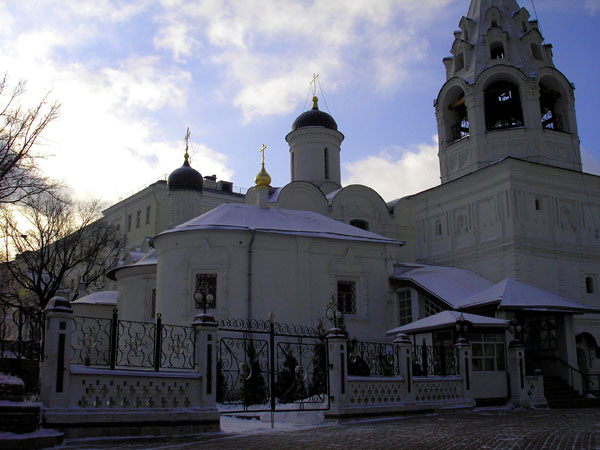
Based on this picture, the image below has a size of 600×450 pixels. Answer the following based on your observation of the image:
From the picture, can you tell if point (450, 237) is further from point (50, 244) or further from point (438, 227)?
point (50, 244)

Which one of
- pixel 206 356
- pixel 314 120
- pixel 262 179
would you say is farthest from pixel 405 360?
pixel 314 120

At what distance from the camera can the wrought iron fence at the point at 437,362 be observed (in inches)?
559

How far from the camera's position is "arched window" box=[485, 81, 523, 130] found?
2466 centimetres

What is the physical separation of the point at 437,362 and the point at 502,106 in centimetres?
1380

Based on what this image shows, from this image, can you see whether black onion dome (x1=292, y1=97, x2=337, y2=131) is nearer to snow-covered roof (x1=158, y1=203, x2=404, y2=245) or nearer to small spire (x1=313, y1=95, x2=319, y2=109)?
small spire (x1=313, y1=95, x2=319, y2=109)

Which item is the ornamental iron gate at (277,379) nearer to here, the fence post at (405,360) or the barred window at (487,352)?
the fence post at (405,360)

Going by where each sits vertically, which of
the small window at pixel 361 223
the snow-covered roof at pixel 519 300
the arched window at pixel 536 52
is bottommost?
the snow-covered roof at pixel 519 300

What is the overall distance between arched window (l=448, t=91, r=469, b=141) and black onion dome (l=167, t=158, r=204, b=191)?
1125 centimetres

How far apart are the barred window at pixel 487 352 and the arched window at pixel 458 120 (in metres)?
11.7

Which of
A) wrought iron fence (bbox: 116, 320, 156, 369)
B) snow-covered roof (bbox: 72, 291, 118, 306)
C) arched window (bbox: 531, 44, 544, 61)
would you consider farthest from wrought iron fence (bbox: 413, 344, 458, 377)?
snow-covered roof (bbox: 72, 291, 118, 306)

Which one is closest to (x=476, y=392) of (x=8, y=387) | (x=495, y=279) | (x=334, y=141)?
(x=495, y=279)

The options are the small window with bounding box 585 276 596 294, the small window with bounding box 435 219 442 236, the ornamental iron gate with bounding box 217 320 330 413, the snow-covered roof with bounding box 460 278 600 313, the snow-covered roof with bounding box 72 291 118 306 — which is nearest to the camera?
the ornamental iron gate with bounding box 217 320 330 413

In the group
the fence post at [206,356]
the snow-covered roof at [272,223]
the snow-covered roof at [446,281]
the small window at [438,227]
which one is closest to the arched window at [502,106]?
the small window at [438,227]

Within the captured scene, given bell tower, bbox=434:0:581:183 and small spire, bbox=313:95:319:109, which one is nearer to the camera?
bell tower, bbox=434:0:581:183
